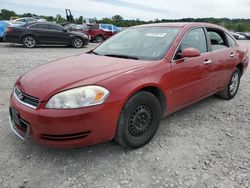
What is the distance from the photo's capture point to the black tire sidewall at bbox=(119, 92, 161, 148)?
113 inches

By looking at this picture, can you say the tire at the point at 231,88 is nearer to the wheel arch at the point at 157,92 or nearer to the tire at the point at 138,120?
the wheel arch at the point at 157,92

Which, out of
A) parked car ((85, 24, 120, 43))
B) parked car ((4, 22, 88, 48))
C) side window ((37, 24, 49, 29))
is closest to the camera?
Answer: parked car ((4, 22, 88, 48))

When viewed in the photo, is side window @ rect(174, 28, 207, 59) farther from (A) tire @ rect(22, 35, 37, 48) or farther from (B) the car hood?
(A) tire @ rect(22, 35, 37, 48)

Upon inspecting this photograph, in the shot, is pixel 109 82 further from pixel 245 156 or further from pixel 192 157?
pixel 245 156

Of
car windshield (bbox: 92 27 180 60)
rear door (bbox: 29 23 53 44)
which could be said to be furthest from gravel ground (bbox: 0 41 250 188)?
rear door (bbox: 29 23 53 44)

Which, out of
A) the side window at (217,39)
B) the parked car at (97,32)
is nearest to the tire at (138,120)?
the side window at (217,39)

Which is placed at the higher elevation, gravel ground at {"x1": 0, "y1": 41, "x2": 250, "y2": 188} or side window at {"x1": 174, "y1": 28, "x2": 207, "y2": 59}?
side window at {"x1": 174, "y1": 28, "x2": 207, "y2": 59}

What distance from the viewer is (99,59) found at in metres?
3.51

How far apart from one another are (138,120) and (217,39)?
8.56 ft

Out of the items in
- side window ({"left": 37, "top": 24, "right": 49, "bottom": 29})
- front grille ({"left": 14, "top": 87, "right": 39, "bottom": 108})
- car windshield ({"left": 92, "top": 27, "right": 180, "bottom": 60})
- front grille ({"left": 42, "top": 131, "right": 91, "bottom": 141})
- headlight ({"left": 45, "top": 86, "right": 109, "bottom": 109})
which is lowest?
front grille ({"left": 42, "top": 131, "right": 91, "bottom": 141})

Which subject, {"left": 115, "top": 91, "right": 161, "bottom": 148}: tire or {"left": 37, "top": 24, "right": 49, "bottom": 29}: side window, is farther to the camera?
{"left": 37, "top": 24, "right": 49, "bottom": 29}: side window

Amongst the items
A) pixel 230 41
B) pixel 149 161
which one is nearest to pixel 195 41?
pixel 230 41

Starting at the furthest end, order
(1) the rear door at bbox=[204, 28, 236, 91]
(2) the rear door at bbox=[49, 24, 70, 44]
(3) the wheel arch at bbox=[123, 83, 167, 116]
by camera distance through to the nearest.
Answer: (2) the rear door at bbox=[49, 24, 70, 44] → (1) the rear door at bbox=[204, 28, 236, 91] → (3) the wheel arch at bbox=[123, 83, 167, 116]

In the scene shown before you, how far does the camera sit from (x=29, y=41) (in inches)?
520
